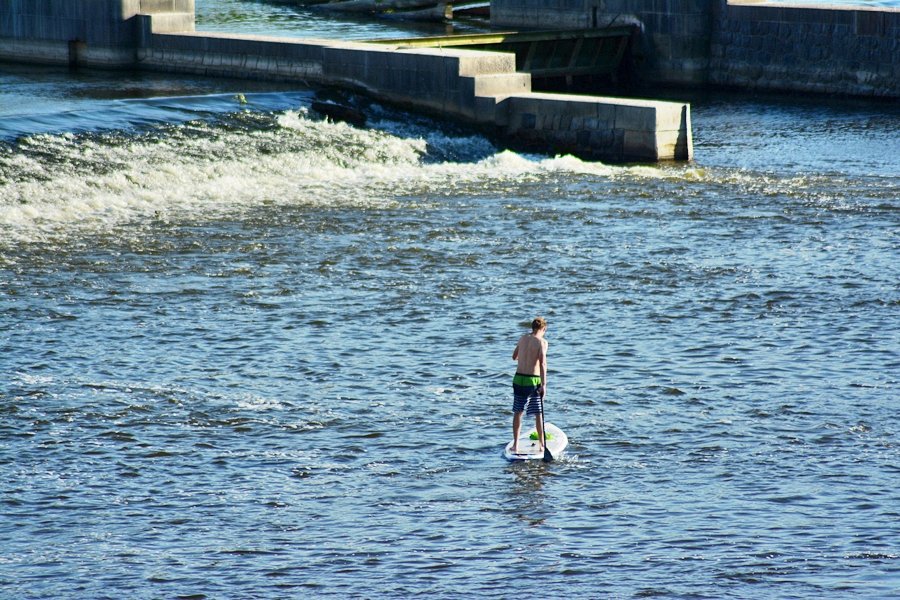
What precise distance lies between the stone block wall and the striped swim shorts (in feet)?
84.3

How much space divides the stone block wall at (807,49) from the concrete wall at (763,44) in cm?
3

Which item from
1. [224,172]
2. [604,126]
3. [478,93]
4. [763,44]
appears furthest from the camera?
[763,44]

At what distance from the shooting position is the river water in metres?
9.85

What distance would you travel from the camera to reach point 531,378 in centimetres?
1178

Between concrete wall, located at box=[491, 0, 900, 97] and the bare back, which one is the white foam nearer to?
the bare back

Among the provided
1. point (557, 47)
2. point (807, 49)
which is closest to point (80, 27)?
point (557, 47)

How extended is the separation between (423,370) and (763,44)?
25.8 m

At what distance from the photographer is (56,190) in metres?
21.8

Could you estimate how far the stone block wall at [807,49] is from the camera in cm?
3456

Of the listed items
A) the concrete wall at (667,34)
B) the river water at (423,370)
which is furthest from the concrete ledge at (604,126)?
the concrete wall at (667,34)

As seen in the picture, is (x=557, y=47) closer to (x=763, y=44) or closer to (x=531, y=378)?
(x=763, y=44)

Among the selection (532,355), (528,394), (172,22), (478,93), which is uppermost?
(172,22)

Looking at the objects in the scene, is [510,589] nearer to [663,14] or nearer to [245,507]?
[245,507]

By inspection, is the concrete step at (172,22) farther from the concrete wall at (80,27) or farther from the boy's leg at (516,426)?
the boy's leg at (516,426)
